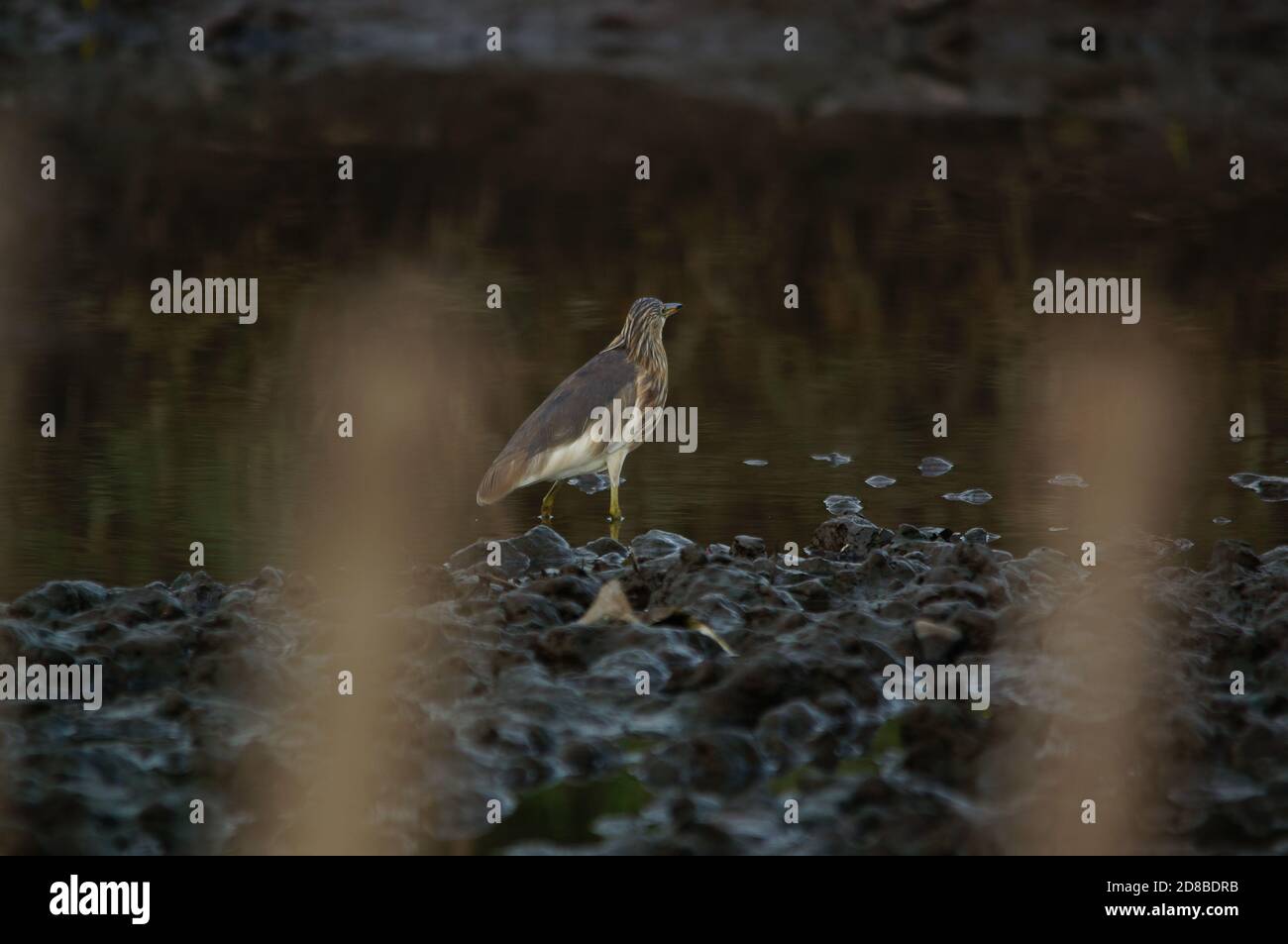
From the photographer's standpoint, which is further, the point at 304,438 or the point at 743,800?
the point at 304,438

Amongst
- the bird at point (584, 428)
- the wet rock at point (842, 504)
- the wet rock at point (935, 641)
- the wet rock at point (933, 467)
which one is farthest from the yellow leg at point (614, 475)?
the wet rock at point (935, 641)

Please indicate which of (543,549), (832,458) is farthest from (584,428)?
(832,458)

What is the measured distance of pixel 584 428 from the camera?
28.9 ft

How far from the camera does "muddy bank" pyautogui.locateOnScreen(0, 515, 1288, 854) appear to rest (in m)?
5.54

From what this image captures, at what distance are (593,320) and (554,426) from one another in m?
5.30

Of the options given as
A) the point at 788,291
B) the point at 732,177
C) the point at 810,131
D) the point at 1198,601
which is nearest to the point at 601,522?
the point at 1198,601

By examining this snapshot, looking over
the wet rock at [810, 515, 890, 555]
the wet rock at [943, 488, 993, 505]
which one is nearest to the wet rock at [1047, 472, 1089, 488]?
the wet rock at [943, 488, 993, 505]

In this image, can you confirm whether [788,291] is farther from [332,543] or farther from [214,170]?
[214,170]

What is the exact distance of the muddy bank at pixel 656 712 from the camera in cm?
554

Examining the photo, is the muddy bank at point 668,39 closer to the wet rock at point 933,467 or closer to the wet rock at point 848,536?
the wet rock at point 933,467

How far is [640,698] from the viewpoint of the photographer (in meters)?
6.27

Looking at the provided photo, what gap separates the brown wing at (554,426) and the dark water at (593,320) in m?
0.36

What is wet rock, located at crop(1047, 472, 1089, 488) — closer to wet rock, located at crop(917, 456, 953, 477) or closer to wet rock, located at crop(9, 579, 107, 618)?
wet rock, located at crop(917, 456, 953, 477)

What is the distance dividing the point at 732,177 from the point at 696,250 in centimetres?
443
